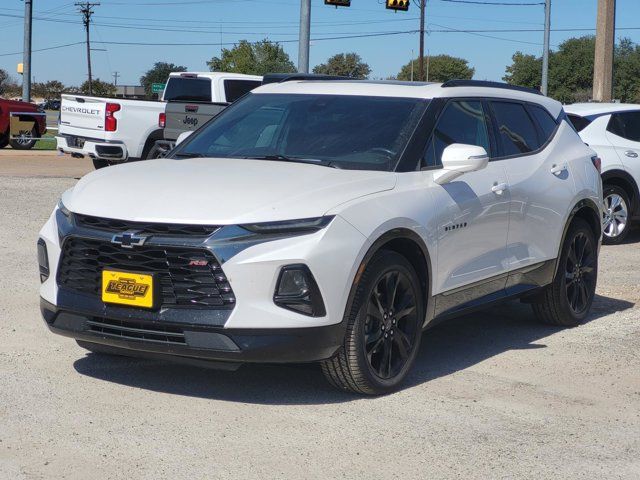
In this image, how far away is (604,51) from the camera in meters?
20.6

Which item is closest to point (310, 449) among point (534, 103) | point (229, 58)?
point (534, 103)

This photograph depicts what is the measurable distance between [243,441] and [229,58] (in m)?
97.9

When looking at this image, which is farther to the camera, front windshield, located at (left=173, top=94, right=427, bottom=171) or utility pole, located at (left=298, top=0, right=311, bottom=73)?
utility pole, located at (left=298, top=0, right=311, bottom=73)

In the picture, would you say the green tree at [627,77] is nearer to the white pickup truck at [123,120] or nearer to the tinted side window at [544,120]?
the white pickup truck at [123,120]

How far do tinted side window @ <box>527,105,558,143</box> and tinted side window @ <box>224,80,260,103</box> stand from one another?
10.7m

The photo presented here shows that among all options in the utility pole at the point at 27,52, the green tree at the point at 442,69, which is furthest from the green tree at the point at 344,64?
the utility pole at the point at 27,52

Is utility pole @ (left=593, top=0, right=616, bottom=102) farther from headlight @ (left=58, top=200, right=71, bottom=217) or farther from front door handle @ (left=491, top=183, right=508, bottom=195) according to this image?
headlight @ (left=58, top=200, right=71, bottom=217)

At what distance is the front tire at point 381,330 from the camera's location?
218 inches

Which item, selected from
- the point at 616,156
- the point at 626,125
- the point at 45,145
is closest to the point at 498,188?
the point at 616,156

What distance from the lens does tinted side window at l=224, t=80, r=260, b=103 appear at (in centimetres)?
1820

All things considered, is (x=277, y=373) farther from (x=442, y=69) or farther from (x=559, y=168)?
(x=442, y=69)

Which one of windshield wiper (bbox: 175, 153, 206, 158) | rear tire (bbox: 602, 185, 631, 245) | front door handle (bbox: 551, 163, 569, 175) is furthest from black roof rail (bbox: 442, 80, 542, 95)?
rear tire (bbox: 602, 185, 631, 245)

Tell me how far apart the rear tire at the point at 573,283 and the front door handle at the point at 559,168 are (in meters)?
0.45

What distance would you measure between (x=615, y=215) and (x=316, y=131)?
23.9ft
